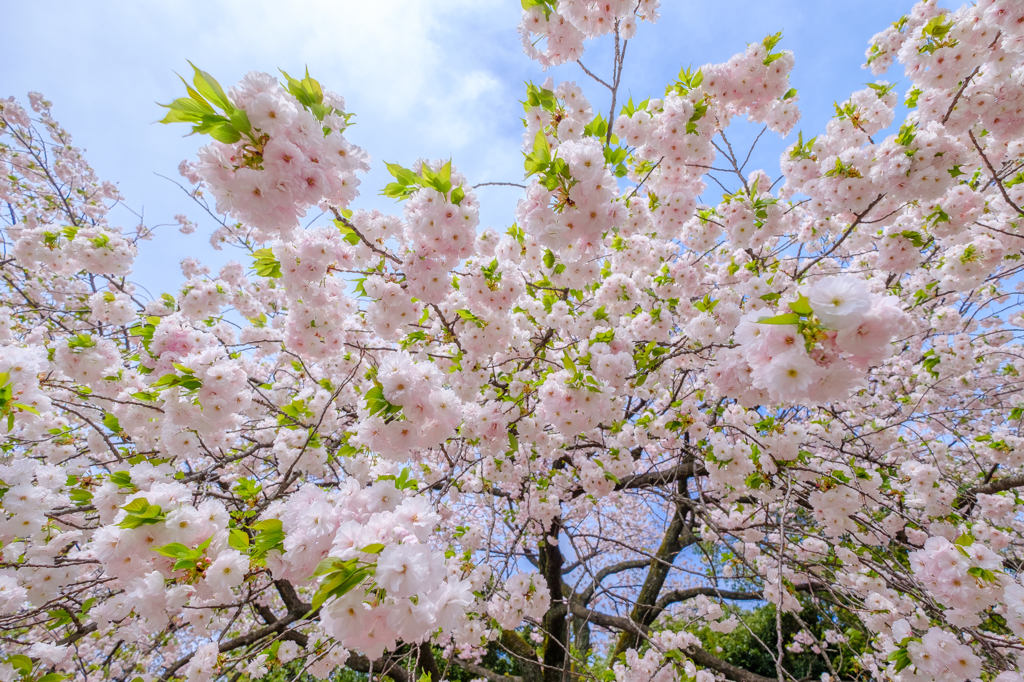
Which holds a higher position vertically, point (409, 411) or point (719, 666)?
point (409, 411)

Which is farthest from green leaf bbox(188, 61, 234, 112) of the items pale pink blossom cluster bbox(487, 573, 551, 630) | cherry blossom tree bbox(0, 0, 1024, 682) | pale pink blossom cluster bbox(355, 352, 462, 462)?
pale pink blossom cluster bbox(487, 573, 551, 630)

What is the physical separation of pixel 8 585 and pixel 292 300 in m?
2.58

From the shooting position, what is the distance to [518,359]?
3961 mm

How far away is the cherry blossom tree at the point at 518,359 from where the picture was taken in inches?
65.4

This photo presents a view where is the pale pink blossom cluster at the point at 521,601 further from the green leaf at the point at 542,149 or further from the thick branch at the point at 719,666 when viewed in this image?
the green leaf at the point at 542,149

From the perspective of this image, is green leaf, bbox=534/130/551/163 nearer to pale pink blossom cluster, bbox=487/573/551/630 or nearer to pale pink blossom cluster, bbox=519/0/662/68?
pale pink blossom cluster, bbox=519/0/662/68

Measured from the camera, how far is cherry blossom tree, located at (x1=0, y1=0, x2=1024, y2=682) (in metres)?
1.66

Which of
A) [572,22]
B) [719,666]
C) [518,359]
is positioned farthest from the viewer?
[719,666]

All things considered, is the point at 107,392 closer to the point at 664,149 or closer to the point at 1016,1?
the point at 664,149

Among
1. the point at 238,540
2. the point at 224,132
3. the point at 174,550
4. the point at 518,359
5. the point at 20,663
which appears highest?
the point at 518,359

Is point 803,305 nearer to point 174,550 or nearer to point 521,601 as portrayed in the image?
point 174,550

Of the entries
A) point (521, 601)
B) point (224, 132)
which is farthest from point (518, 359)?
point (224, 132)

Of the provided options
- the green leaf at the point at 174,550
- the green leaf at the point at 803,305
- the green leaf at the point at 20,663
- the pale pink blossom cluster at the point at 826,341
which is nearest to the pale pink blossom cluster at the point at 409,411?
the green leaf at the point at 174,550

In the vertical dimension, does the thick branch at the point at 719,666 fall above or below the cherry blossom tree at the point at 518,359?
below
